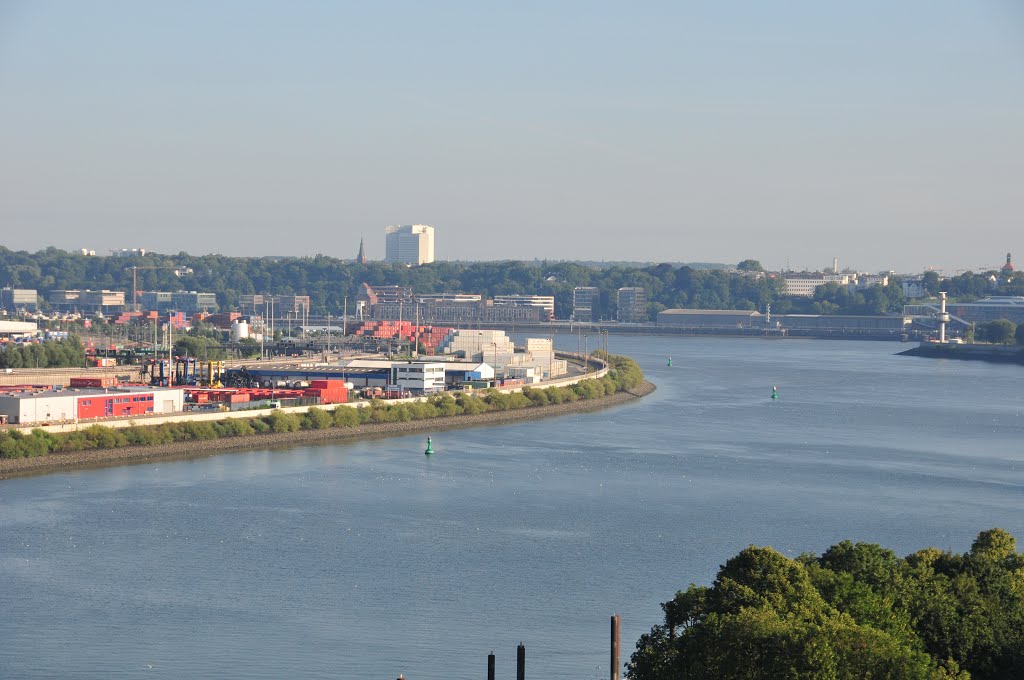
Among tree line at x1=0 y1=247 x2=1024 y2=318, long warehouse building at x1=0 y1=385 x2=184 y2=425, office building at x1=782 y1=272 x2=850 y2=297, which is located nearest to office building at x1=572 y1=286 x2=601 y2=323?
tree line at x1=0 y1=247 x2=1024 y2=318

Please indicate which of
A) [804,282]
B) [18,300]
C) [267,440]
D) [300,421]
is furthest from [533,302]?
[267,440]

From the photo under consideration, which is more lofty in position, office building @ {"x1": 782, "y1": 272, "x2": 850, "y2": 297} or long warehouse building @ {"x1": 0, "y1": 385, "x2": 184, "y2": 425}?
office building @ {"x1": 782, "y1": 272, "x2": 850, "y2": 297}

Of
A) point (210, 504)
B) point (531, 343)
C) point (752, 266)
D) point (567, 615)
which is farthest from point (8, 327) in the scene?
point (752, 266)

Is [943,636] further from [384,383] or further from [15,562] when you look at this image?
[384,383]

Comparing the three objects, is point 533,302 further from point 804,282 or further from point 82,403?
point 82,403

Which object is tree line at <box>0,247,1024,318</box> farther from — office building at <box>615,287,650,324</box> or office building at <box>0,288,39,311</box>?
office building at <box>0,288,39,311</box>

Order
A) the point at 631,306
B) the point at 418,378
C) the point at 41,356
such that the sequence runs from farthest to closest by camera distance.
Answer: the point at 631,306 → the point at 41,356 → the point at 418,378

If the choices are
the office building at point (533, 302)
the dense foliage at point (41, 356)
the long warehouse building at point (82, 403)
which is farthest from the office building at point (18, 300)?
the long warehouse building at point (82, 403)
